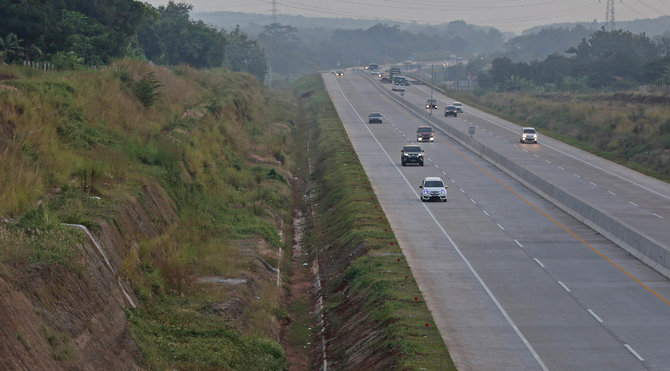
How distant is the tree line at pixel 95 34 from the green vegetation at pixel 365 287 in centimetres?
1999

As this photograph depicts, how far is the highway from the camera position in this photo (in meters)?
27.1

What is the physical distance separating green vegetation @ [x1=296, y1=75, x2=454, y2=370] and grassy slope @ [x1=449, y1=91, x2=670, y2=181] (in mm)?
28102

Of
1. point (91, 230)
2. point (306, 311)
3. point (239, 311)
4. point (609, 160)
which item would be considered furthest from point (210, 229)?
point (609, 160)

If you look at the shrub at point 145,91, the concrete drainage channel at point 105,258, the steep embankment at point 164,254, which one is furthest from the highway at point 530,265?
the shrub at point 145,91

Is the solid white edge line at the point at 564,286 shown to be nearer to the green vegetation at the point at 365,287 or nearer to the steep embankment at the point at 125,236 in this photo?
the green vegetation at the point at 365,287

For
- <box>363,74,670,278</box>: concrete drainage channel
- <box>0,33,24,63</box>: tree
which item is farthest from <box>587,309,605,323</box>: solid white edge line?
<box>0,33,24,63</box>: tree

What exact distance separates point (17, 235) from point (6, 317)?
5054 millimetres

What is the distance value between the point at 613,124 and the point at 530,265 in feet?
217

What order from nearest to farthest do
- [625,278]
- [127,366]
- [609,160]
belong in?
[127,366] → [625,278] → [609,160]

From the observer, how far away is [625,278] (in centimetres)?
3622

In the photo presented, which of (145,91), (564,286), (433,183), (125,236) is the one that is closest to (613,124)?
(433,183)

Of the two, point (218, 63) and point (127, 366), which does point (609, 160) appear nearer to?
point (127, 366)

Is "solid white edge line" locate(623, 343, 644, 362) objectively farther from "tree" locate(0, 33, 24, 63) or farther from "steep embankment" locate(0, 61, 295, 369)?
"tree" locate(0, 33, 24, 63)

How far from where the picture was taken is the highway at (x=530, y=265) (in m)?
27.1
